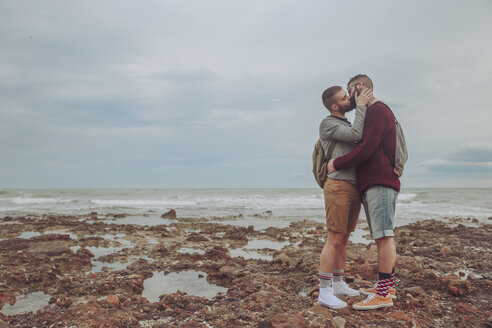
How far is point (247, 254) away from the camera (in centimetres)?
702

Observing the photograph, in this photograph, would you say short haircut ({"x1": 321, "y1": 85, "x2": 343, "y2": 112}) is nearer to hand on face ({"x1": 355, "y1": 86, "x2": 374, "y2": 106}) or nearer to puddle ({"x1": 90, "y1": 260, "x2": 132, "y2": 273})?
hand on face ({"x1": 355, "y1": 86, "x2": 374, "y2": 106})

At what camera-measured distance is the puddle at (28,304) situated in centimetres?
386

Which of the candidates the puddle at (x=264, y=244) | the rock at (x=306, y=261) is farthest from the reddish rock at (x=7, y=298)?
the puddle at (x=264, y=244)

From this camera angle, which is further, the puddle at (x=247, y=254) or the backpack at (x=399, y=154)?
the puddle at (x=247, y=254)

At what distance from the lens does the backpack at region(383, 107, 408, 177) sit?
3309 mm

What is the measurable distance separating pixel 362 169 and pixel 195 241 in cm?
596

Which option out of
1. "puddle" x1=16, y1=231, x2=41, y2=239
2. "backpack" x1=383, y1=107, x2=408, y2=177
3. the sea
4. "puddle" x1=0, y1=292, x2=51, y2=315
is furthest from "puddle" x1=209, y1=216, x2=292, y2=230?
"backpack" x1=383, y1=107, x2=408, y2=177

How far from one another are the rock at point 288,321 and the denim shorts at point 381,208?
1083mm

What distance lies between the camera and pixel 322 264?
3.51 meters

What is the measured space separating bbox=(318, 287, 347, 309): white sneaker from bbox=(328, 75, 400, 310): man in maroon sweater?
0.47ft

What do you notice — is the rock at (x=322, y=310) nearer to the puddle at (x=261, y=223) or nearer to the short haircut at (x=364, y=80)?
the short haircut at (x=364, y=80)

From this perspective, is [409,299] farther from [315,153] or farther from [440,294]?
[315,153]

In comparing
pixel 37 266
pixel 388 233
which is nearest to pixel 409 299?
pixel 388 233

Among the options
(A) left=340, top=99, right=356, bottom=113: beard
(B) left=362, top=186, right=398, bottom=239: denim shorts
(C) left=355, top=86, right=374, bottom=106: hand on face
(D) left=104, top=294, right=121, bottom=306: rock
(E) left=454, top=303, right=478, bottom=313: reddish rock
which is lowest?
(D) left=104, top=294, right=121, bottom=306: rock
